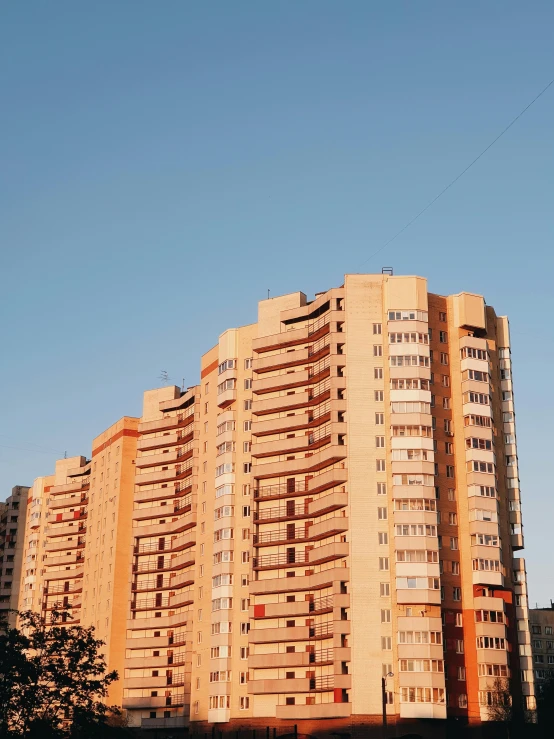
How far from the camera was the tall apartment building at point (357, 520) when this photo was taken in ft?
335

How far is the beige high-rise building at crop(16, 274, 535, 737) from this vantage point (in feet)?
335

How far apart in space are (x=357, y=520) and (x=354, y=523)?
45 centimetres

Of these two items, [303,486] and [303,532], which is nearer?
[303,532]

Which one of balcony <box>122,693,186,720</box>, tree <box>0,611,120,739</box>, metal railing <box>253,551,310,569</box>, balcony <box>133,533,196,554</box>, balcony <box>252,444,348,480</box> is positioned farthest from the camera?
balcony <box>133,533,196,554</box>

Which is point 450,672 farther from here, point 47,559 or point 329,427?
point 47,559

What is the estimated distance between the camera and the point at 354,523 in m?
106

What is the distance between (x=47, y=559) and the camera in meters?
184

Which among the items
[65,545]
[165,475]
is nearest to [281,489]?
[165,475]

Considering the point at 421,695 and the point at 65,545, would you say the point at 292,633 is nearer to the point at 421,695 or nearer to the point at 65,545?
the point at 421,695

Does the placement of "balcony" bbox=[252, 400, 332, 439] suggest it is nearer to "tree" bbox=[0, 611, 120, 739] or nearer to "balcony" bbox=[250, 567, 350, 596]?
"balcony" bbox=[250, 567, 350, 596]

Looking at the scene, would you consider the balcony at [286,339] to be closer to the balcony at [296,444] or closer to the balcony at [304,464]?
the balcony at [296,444]

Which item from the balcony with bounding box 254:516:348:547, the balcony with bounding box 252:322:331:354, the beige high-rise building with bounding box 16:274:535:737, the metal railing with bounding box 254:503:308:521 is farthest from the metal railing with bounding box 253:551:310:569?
the balcony with bounding box 252:322:331:354

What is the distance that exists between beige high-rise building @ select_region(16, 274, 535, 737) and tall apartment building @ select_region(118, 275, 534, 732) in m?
0.22

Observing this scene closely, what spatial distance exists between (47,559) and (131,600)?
41166 mm
